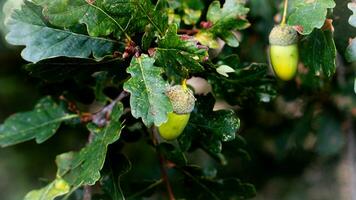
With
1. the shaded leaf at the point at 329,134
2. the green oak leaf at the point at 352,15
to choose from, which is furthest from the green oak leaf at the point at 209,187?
the shaded leaf at the point at 329,134

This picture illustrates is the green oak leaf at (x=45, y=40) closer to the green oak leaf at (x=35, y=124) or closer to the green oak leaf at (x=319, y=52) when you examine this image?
the green oak leaf at (x=35, y=124)

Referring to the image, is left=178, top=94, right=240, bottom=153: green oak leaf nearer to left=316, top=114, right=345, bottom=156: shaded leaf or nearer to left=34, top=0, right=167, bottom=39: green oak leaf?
left=34, top=0, right=167, bottom=39: green oak leaf

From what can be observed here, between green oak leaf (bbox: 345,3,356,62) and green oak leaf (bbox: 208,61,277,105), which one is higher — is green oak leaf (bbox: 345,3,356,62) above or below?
above

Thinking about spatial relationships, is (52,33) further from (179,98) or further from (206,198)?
(206,198)

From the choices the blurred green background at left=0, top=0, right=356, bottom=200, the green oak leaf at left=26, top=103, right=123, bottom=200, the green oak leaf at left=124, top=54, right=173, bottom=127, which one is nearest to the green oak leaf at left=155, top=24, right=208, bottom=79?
the green oak leaf at left=124, top=54, right=173, bottom=127

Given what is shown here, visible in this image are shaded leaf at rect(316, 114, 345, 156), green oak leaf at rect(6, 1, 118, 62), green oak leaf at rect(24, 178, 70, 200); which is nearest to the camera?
green oak leaf at rect(6, 1, 118, 62)

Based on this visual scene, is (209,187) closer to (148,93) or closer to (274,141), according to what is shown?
(148,93)
